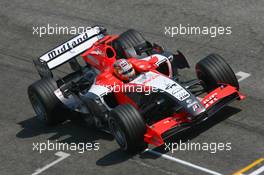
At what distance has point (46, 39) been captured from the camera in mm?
27734

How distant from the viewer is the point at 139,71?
20.6 metres

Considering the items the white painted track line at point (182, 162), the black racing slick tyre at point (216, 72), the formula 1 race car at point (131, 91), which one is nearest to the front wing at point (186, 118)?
the formula 1 race car at point (131, 91)

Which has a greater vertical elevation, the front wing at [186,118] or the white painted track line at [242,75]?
the front wing at [186,118]

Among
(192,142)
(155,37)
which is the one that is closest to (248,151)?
(192,142)

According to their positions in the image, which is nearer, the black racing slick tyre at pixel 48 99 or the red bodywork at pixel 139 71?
the red bodywork at pixel 139 71

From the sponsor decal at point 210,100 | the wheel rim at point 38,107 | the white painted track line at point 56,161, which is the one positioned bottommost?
the white painted track line at point 56,161

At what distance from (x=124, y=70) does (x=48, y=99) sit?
93.0 inches

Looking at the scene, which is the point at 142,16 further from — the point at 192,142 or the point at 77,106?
the point at 192,142

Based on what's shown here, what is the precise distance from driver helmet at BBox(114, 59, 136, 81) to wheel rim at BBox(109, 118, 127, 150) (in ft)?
4.93

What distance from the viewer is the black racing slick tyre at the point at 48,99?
70.1 ft

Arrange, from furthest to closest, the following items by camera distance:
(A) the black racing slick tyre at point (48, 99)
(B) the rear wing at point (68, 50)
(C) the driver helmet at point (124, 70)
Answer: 1. (B) the rear wing at point (68, 50)
2. (A) the black racing slick tyre at point (48, 99)
3. (C) the driver helmet at point (124, 70)

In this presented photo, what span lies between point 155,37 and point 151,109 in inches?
273

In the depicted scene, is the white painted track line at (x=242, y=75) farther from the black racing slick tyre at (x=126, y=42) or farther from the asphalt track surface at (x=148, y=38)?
the black racing slick tyre at (x=126, y=42)

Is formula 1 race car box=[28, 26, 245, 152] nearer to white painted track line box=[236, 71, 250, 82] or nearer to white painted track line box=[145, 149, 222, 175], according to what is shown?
white painted track line box=[145, 149, 222, 175]
